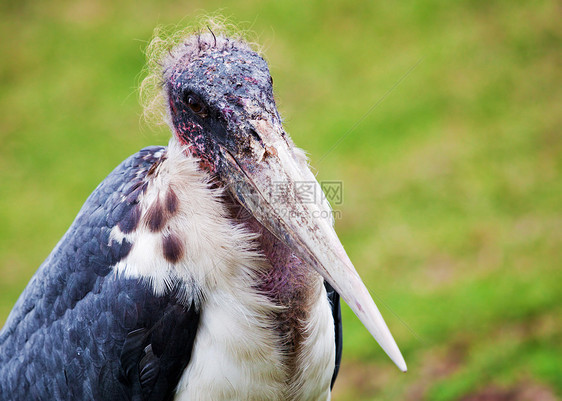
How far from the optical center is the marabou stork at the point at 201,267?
2.77 metres

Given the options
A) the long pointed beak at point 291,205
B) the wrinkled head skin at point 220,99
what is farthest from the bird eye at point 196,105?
the long pointed beak at point 291,205

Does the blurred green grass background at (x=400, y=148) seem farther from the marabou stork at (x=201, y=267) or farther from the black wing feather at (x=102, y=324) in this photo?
the black wing feather at (x=102, y=324)

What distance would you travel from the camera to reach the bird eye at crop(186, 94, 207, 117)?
9.48ft

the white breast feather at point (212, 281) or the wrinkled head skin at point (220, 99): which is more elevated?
the wrinkled head skin at point (220, 99)

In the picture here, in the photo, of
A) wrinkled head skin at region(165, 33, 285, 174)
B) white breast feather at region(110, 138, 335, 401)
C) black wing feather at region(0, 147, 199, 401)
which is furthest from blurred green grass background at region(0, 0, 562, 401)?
wrinkled head skin at region(165, 33, 285, 174)

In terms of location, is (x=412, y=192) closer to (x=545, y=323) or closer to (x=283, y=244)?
(x=545, y=323)

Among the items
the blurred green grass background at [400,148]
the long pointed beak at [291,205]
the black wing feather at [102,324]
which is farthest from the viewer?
the blurred green grass background at [400,148]

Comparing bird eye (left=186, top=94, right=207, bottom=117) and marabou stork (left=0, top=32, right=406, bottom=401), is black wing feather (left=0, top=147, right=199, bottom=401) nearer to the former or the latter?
marabou stork (left=0, top=32, right=406, bottom=401)

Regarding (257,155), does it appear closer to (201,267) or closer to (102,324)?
(201,267)

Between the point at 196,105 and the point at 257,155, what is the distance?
1.29ft

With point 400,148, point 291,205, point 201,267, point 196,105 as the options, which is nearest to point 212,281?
point 201,267

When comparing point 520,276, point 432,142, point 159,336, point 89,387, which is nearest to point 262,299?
point 159,336

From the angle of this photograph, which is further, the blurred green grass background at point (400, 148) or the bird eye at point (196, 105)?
the blurred green grass background at point (400, 148)

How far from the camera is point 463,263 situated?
7215 millimetres
